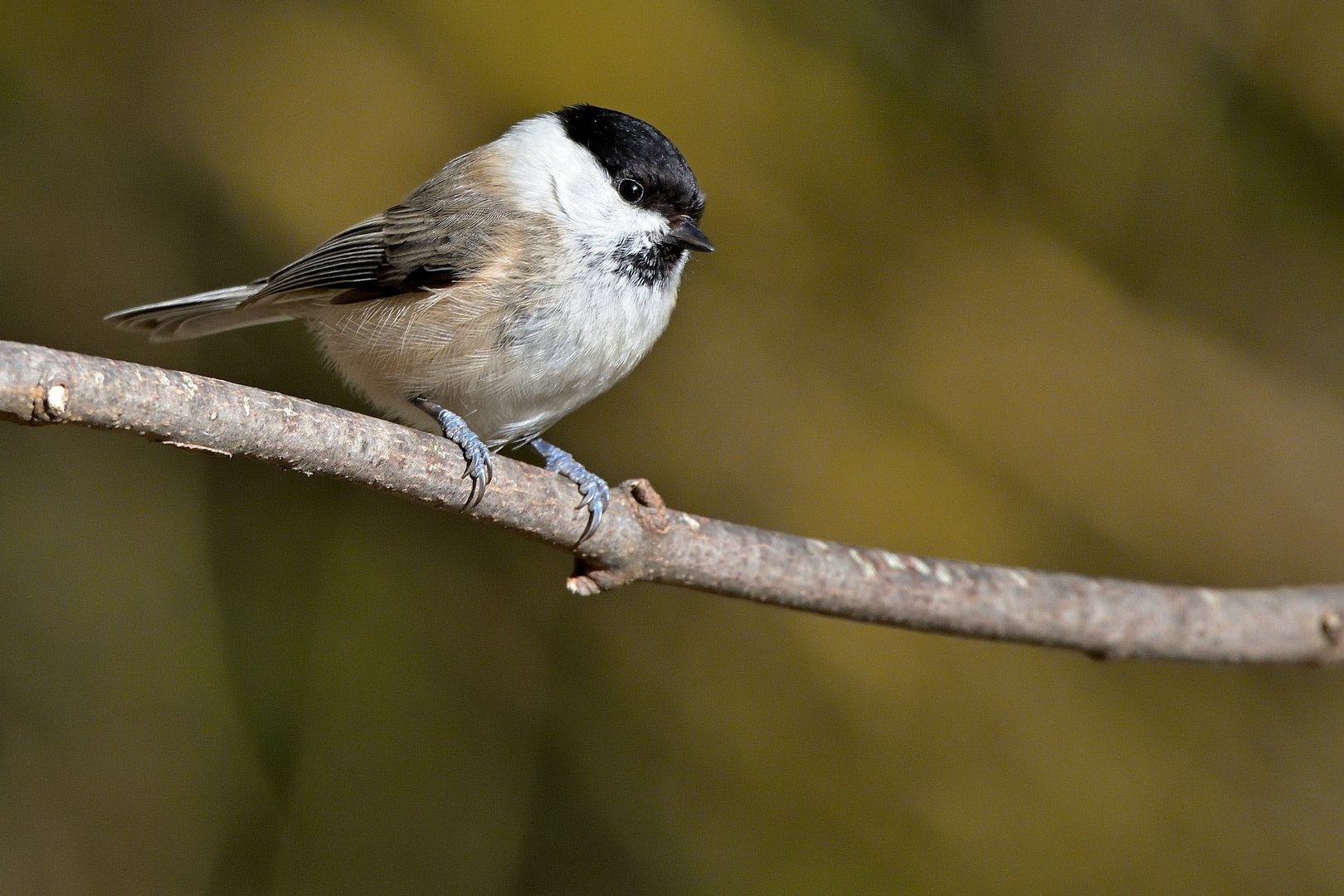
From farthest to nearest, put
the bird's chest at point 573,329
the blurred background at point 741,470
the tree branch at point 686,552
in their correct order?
the blurred background at point 741,470, the bird's chest at point 573,329, the tree branch at point 686,552

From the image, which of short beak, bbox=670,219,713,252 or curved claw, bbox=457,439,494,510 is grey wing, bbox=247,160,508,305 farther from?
curved claw, bbox=457,439,494,510

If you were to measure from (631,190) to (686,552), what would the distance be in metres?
0.73

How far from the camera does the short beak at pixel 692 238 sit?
2.08m

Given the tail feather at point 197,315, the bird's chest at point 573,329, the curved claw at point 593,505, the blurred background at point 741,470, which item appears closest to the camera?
the curved claw at point 593,505

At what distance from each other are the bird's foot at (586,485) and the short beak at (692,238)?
0.47 m

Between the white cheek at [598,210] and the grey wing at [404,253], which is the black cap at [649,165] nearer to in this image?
the white cheek at [598,210]

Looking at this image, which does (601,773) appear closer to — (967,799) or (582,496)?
(967,799)

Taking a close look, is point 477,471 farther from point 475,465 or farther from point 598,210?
point 598,210

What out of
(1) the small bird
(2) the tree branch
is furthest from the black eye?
(2) the tree branch

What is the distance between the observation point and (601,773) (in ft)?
8.97

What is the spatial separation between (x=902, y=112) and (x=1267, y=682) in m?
1.83

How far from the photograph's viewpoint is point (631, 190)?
83.6 inches

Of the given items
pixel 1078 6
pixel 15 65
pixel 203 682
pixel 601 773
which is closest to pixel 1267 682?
pixel 601 773

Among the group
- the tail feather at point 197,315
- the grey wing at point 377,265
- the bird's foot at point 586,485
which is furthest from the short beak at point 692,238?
the tail feather at point 197,315
